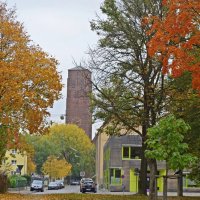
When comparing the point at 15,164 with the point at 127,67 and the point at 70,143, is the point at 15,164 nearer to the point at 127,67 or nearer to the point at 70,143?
the point at 70,143

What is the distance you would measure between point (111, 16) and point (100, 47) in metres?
2.44

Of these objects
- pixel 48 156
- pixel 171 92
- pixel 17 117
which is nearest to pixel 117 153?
pixel 17 117

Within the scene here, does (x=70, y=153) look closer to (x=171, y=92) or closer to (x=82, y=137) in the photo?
(x=82, y=137)

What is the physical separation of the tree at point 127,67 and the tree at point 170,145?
12.5 metres

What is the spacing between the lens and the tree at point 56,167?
117188mm

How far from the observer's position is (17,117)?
40375 mm

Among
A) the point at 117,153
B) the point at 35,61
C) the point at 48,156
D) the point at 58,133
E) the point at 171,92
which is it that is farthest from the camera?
the point at 48,156

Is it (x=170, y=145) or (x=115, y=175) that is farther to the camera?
(x=115, y=175)

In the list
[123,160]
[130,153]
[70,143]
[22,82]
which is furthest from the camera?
[70,143]

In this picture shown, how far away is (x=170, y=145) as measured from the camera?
2181 cm

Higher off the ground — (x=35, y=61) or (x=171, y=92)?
(x=35, y=61)

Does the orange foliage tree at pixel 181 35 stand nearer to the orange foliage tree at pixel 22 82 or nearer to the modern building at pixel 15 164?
the orange foliage tree at pixel 22 82

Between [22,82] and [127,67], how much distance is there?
8.17m

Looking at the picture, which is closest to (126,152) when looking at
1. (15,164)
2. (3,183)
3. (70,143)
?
(3,183)
